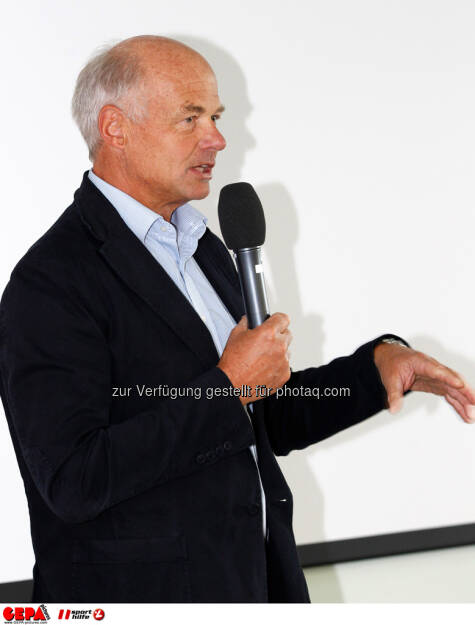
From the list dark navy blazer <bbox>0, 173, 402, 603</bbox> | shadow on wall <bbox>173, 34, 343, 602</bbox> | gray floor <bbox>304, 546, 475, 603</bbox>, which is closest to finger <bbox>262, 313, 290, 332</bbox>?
dark navy blazer <bbox>0, 173, 402, 603</bbox>

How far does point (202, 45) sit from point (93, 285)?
231 cm

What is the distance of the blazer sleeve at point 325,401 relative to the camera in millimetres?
1444

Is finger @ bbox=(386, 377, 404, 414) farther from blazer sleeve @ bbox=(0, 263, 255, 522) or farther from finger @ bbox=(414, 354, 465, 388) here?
blazer sleeve @ bbox=(0, 263, 255, 522)

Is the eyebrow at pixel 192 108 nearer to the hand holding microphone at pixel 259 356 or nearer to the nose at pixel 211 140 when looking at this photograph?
the nose at pixel 211 140

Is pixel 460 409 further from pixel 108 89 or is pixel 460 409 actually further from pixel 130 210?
pixel 108 89

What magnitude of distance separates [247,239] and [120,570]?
60cm

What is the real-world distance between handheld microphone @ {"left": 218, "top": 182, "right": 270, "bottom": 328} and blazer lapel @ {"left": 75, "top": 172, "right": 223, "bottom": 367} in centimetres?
10

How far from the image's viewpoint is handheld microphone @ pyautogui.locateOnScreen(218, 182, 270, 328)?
125 centimetres

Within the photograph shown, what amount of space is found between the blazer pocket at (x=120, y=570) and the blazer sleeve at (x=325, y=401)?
443 millimetres

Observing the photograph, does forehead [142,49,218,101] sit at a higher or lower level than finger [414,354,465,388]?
higher

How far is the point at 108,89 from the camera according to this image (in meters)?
1.43
